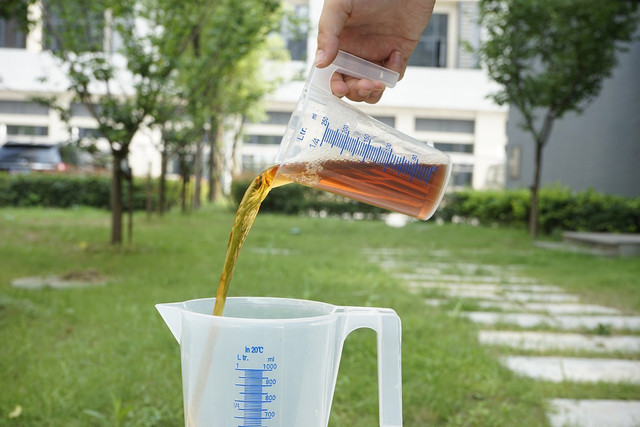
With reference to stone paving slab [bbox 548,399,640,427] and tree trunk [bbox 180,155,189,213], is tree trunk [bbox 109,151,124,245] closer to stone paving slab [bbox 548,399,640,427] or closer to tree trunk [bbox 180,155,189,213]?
stone paving slab [bbox 548,399,640,427]

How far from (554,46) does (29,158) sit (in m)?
9.76

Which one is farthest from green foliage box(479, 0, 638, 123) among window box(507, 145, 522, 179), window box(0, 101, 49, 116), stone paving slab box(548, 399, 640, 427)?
window box(0, 101, 49, 116)

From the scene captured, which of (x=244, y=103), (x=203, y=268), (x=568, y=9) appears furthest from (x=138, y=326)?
(x=244, y=103)

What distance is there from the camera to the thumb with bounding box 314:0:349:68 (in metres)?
1.13

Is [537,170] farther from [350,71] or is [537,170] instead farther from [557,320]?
[350,71]

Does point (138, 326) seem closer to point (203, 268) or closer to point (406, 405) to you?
point (406, 405)

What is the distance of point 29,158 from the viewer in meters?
12.7

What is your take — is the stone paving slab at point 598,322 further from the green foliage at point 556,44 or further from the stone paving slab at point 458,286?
the green foliage at point 556,44

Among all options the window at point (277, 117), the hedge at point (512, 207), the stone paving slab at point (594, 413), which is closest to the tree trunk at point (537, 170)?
the hedge at point (512, 207)

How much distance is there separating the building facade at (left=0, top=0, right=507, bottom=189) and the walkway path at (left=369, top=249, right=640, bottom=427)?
19.2 m

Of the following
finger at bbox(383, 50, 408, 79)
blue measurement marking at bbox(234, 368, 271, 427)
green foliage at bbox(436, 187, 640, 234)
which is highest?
finger at bbox(383, 50, 408, 79)

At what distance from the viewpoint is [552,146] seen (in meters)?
13.4

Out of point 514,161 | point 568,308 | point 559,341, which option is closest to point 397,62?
point 559,341

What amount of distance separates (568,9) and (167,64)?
5.45 m
